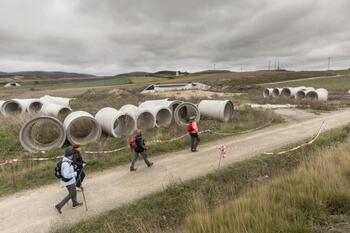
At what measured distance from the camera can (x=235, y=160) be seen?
10602 millimetres

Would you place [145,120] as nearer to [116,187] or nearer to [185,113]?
[185,113]

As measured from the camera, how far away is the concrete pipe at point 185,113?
18.0 meters

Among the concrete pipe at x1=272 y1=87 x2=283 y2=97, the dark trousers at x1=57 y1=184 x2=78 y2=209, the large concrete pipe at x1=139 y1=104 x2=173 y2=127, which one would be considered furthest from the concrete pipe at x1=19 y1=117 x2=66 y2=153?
the concrete pipe at x1=272 y1=87 x2=283 y2=97

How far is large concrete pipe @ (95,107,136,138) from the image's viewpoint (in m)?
14.4

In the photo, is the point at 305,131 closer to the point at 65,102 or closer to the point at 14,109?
the point at 65,102

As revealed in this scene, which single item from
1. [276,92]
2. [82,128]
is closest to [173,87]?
[276,92]

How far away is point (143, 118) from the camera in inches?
683

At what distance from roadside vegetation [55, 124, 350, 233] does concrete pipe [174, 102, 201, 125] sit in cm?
875

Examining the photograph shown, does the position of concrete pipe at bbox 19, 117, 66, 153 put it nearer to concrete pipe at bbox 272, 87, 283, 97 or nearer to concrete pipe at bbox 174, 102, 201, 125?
concrete pipe at bbox 174, 102, 201, 125

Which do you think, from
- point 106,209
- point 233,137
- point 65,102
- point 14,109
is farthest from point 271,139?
point 14,109

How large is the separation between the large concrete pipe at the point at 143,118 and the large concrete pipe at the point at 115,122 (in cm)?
55

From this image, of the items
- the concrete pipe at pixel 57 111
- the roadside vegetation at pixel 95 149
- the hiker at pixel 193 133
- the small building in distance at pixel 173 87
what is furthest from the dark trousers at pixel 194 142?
the small building in distance at pixel 173 87

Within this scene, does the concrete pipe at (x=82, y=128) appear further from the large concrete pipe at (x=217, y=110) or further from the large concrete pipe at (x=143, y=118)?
the large concrete pipe at (x=217, y=110)

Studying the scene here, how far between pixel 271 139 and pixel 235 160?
13.8ft
